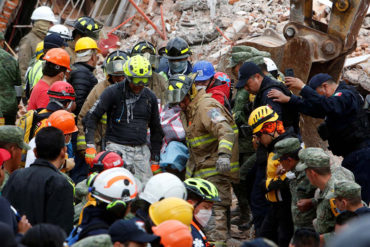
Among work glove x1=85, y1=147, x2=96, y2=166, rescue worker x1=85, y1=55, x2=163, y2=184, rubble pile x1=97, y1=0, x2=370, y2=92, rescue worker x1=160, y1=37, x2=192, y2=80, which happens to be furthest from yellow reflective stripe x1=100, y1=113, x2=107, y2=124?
rubble pile x1=97, y1=0, x2=370, y2=92

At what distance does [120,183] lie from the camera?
5.16 metres

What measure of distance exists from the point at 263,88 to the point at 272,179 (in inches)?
48.5

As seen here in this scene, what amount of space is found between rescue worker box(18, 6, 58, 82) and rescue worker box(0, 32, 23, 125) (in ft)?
3.19

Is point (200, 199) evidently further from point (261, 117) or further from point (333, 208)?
point (261, 117)

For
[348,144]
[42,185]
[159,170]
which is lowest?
[159,170]

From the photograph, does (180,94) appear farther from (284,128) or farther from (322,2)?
(322,2)

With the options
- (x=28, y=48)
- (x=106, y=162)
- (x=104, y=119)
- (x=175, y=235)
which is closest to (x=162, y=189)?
(x=175, y=235)

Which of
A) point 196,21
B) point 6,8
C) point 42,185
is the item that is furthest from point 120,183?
point 6,8

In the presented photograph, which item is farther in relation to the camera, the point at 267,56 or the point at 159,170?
the point at 267,56

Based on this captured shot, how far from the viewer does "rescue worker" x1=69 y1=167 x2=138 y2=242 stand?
16.3ft

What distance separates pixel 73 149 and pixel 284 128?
2600 millimetres

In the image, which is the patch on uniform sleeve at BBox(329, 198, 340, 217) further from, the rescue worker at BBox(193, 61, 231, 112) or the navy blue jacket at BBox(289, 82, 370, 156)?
the rescue worker at BBox(193, 61, 231, 112)

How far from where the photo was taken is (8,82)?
930cm

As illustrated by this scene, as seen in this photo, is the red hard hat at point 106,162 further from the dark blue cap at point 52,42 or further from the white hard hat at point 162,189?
the dark blue cap at point 52,42
